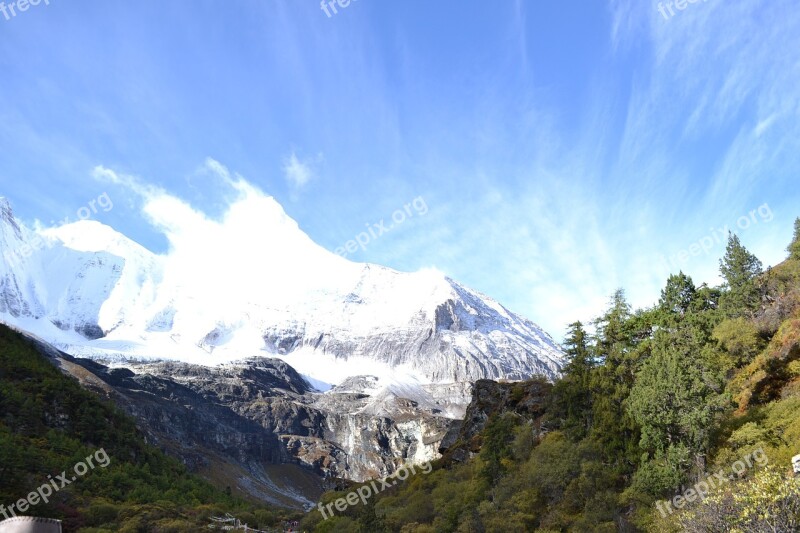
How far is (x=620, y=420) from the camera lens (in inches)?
2046

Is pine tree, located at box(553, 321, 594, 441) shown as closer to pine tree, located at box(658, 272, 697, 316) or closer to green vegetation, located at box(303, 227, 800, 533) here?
green vegetation, located at box(303, 227, 800, 533)

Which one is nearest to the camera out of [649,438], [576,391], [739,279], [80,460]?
[649,438]

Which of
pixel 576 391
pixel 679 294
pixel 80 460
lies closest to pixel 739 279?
pixel 679 294

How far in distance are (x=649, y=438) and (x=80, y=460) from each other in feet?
309

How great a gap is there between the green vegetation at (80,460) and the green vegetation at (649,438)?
3215 cm

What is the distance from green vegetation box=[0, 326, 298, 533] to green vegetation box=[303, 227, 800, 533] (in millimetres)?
32152

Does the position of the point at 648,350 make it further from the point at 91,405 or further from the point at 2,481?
the point at 91,405

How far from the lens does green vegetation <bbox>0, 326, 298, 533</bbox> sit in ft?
261

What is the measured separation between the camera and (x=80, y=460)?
316ft

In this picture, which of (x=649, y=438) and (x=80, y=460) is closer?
(x=649, y=438)

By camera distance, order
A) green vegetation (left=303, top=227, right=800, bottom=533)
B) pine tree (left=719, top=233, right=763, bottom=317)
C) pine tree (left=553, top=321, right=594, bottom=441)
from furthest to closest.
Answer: pine tree (left=719, top=233, right=763, bottom=317) < pine tree (left=553, top=321, right=594, bottom=441) < green vegetation (left=303, top=227, right=800, bottom=533)

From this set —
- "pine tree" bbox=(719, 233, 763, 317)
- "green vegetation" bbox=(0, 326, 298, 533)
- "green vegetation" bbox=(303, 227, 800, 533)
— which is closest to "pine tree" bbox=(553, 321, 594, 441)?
"green vegetation" bbox=(303, 227, 800, 533)

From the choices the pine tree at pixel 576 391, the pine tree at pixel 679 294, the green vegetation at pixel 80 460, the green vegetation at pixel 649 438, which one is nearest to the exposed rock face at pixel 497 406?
the green vegetation at pixel 649 438

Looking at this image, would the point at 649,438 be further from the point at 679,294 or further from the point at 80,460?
the point at 80,460
